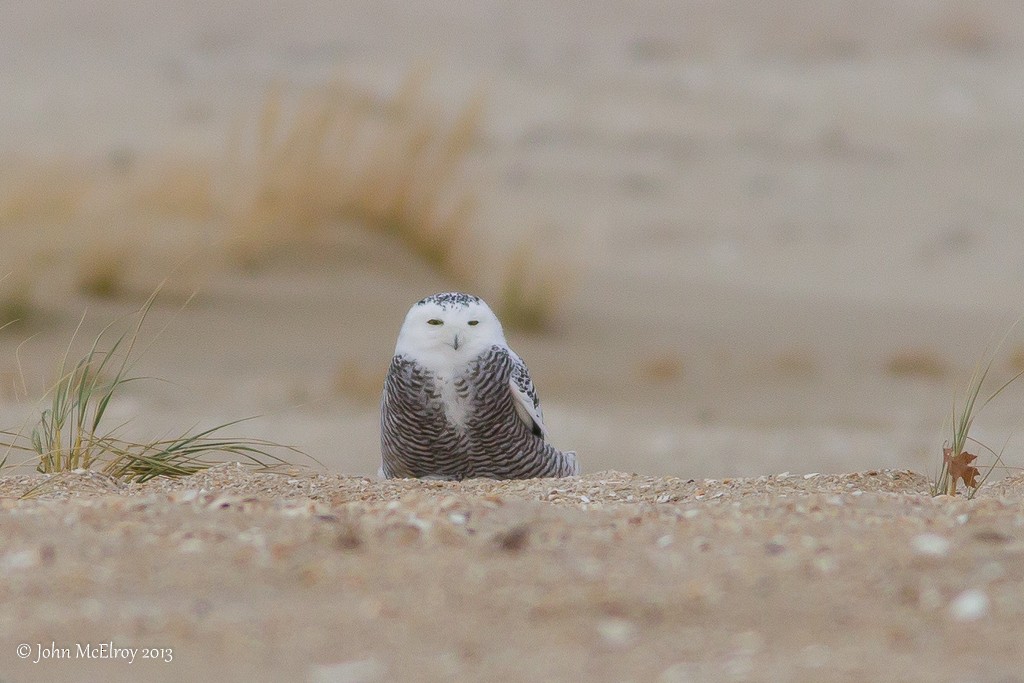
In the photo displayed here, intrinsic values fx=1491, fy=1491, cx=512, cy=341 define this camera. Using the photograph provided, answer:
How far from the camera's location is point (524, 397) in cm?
502

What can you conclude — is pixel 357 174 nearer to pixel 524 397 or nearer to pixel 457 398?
pixel 524 397

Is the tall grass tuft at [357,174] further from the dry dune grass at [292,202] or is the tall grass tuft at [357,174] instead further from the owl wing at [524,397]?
the owl wing at [524,397]

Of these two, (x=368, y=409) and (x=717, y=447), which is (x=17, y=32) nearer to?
(x=368, y=409)

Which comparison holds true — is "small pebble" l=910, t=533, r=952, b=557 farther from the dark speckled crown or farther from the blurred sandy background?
the blurred sandy background

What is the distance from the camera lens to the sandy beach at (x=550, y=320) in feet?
9.91

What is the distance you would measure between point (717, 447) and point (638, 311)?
455 cm

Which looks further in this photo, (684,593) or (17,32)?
(17,32)

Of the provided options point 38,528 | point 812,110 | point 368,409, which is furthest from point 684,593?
point 812,110

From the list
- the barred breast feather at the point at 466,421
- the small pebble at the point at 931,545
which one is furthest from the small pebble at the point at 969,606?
the barred breast feather at the point at 466,421

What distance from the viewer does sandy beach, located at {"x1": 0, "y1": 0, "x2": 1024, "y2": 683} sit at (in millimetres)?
3021

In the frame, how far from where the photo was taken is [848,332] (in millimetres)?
13297
